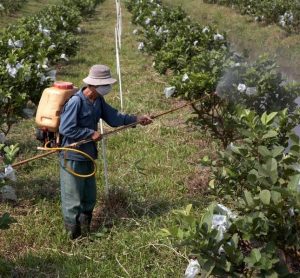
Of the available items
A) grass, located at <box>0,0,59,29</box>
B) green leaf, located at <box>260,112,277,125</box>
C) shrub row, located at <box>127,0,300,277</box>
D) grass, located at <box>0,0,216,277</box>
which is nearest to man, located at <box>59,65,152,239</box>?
grass, located at <box>0,0,216,277</box>

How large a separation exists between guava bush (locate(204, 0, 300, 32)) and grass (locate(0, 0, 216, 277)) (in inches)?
308

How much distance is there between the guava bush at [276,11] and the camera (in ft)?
46.5

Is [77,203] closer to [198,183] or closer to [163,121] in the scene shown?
[198,183]

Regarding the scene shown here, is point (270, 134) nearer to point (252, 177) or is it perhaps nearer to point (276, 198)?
point (252, 177)

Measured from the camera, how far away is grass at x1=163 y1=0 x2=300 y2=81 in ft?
42.8

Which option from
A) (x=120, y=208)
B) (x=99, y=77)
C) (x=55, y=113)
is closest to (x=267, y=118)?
(x=99, y=77)

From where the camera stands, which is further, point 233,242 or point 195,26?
point 195,26

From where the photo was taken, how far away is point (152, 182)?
16.5 ft

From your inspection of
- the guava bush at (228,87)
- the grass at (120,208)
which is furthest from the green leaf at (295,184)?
the guava bush at (228,87)

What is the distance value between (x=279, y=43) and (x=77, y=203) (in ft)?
36.9

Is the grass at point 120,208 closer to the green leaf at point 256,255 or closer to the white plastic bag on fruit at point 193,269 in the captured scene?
the white plastic bag on fruit at point 193,269

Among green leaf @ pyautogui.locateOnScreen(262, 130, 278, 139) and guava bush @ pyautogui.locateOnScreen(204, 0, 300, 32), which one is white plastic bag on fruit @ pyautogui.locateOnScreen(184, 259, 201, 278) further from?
guava bush @ pyautogui.locateOnScreen(204, 0, 300, 32)

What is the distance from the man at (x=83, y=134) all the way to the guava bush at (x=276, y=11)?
36.8 feet

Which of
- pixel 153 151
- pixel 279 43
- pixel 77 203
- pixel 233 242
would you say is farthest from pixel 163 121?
pixel 279 43
